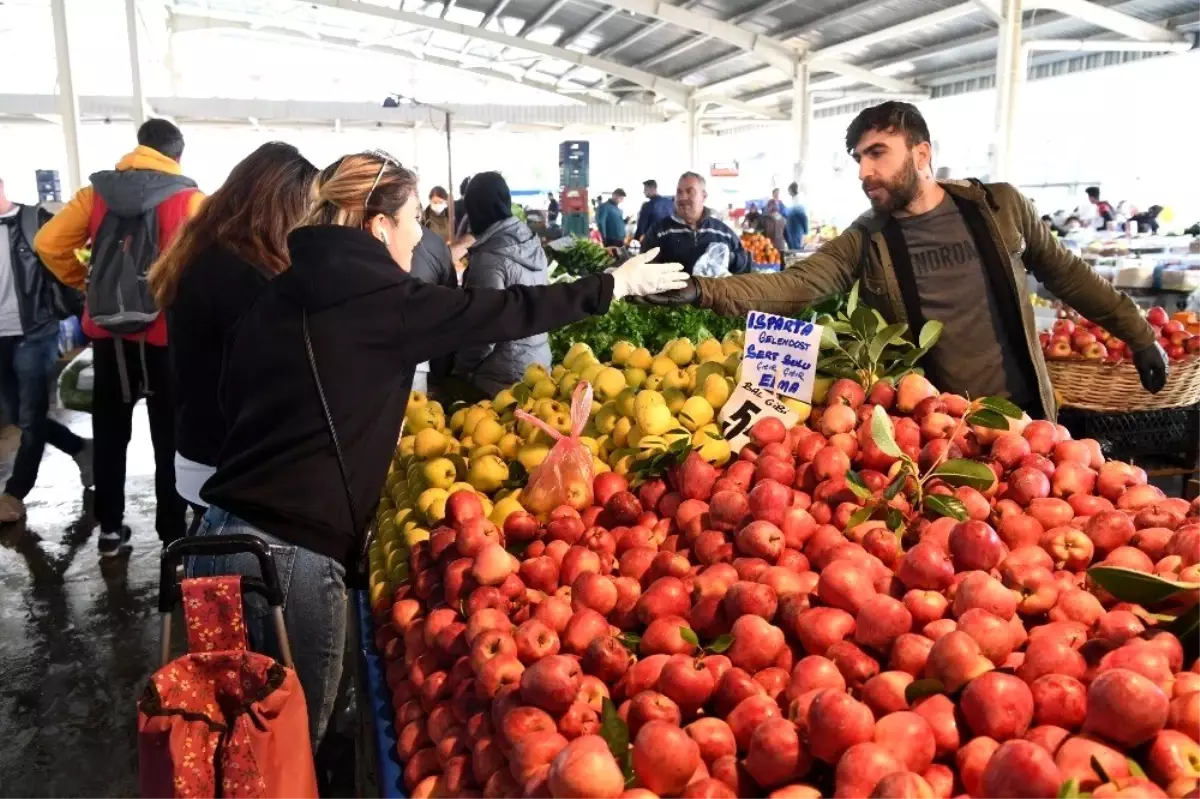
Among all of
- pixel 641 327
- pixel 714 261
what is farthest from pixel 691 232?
pixel 641 327

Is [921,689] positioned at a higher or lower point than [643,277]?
lower

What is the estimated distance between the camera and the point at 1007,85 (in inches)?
468

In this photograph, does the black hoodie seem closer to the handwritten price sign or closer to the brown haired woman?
the brown haired woman

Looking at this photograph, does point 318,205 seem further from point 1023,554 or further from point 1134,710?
point 1134,710

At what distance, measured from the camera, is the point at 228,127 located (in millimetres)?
25531

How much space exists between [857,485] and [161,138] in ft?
10.6

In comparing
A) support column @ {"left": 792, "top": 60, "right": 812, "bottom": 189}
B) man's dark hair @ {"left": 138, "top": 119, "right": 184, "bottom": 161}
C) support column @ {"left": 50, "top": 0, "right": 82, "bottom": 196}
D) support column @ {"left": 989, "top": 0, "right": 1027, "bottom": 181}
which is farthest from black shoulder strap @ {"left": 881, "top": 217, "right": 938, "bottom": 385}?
support column @ {"left": 792, "top": 60, "right": 812, "bottom": 189}

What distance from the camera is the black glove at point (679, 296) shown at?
2477mm

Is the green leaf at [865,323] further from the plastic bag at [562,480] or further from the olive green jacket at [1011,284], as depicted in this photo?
the plastic bag at [562,480]

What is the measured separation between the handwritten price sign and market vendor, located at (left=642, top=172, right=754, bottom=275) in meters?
4.23

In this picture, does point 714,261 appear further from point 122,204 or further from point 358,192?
point 358,192

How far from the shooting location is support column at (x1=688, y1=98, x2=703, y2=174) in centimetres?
2336

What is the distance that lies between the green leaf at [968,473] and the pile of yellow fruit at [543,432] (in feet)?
1.57

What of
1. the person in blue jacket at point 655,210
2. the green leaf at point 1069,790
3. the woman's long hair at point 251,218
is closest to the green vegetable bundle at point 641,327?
the woman's long hair at point 251,218
